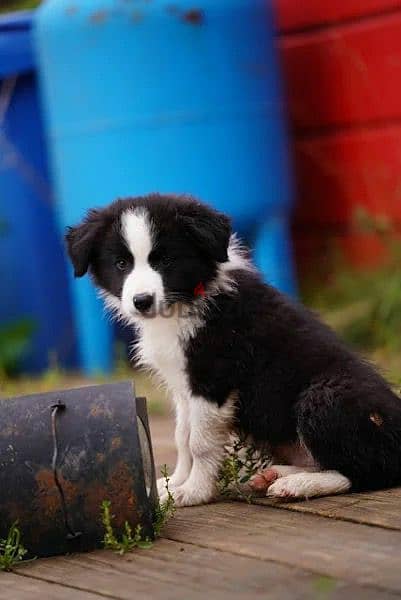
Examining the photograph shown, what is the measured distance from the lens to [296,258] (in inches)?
344

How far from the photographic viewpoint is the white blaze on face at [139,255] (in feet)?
13.7

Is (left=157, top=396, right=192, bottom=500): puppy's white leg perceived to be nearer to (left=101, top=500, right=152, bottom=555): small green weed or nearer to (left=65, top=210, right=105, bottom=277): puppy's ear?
(left=65, top=210, right=105, bottom=277): puppy's ear

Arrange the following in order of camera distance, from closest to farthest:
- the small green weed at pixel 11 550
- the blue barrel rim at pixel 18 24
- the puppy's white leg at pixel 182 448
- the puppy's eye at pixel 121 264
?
the small green weed at pixel 11 550 → the puppy's eye at pixel 121 264 → the puppy's white leg at pixel 182 448 → the blue barrel rim at pixel 18 24

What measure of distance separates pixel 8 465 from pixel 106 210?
3.52ft

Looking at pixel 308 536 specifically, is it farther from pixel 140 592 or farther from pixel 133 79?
pixel 133 79

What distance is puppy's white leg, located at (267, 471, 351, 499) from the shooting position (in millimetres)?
4082

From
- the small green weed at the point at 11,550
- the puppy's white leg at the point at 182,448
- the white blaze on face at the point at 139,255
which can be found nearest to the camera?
the small green weed at the point at 11,550

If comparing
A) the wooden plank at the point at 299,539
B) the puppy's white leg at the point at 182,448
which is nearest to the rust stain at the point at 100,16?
the puppy's white leg at the point at 182,448

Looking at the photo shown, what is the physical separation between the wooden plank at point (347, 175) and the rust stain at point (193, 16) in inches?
53.4

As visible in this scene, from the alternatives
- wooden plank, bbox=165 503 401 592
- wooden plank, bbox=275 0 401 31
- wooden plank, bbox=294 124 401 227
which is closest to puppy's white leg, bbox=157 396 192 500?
wooden plank, bbox=165 503 401 592

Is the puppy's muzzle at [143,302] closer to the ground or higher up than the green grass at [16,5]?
closer to the ground

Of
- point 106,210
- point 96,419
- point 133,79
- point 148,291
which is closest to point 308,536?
point 96,419

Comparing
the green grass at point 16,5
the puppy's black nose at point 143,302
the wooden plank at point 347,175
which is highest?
the green grass at point 16,5

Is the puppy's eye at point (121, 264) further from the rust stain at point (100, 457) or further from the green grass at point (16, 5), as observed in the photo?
the green grass at point (16, 5)
